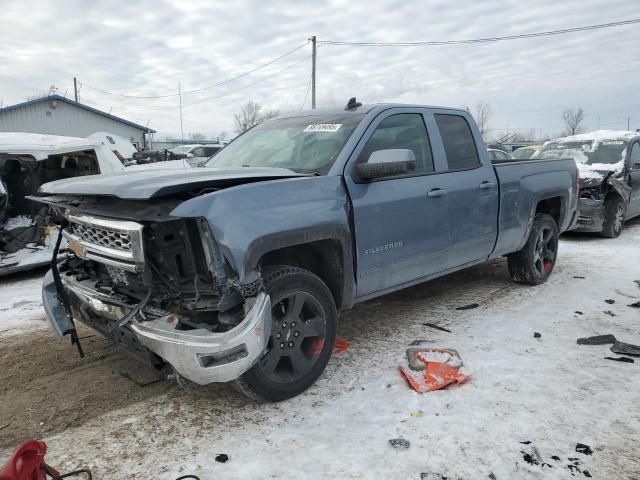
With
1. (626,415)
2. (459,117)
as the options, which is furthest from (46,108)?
(626,415)

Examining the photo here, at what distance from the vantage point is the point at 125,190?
2.78m

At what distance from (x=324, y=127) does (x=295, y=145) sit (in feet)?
0.92

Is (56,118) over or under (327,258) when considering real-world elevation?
over

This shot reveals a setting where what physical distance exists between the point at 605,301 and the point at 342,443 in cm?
399

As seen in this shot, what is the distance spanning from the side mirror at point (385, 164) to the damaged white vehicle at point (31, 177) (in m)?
4.66

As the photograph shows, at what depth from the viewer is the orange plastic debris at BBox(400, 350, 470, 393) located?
347cm

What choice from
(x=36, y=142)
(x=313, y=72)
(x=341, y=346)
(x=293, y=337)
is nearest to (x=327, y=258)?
(x=293, y=337)

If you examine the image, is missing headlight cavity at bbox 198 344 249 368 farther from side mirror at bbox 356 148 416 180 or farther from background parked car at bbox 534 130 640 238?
background parked car at bbox 534 130 640 238

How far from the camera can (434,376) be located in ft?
11.9

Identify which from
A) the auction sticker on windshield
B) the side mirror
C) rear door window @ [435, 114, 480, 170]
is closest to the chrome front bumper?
the side mirror

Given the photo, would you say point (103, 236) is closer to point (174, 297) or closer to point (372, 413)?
point (174, 297)

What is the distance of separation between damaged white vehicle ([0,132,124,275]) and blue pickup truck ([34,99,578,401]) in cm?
363

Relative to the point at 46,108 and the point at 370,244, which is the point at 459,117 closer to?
the point at 370,244

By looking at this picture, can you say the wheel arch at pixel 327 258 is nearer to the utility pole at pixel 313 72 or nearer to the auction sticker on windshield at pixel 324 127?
the auction sticker on windshield at pixel 324 127
